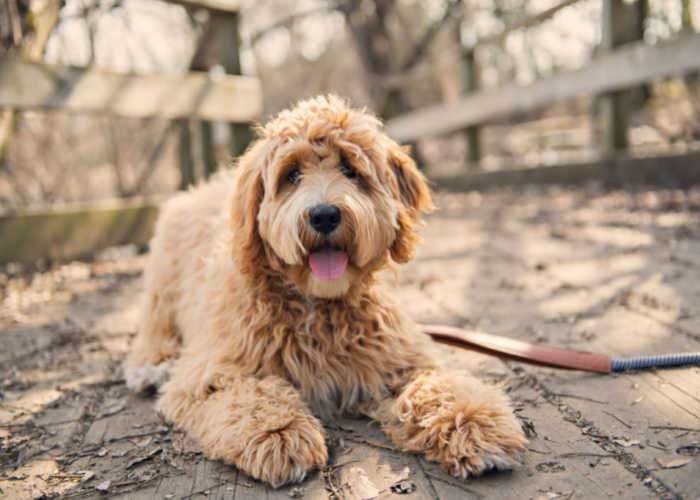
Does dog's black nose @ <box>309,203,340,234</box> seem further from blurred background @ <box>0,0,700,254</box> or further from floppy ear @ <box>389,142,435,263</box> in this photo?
blurred background @ <box>0,0,700,254</box>

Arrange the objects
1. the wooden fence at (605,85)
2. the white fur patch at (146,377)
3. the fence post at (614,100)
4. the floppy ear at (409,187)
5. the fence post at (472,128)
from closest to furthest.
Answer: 1. the floppy ear at (409,187)
2. the white fur patch at (146,377)
3. the wooden fence at (605,85)
4. the fence post at (614,100)
5. the fence post at (472,128)

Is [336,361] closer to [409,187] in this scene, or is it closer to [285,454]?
[285,454]

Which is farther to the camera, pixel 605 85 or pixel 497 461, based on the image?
pixel 605 85

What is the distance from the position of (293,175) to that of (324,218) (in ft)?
1.29

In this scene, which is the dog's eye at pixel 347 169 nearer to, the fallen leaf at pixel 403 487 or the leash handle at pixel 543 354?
the leash handle at pixel 543 354

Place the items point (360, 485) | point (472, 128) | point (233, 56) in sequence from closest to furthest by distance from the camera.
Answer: point (360, 485)
point (233, 56)
point (472, 128)

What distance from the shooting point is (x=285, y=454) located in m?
2.22

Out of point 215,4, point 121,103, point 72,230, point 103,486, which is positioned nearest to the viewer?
point 103,486

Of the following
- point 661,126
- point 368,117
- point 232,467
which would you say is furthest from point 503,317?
point 661,126

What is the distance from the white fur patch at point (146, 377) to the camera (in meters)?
3.25

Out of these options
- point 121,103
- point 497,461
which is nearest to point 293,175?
point 497,461

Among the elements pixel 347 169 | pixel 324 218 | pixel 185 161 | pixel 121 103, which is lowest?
pixel 324 218

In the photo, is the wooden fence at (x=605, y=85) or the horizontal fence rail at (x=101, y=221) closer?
the horizontal fence rail at (x=101, y=221)

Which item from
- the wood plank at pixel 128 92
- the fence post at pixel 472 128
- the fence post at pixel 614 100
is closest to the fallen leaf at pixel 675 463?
the wood plank at pixel 128 92
